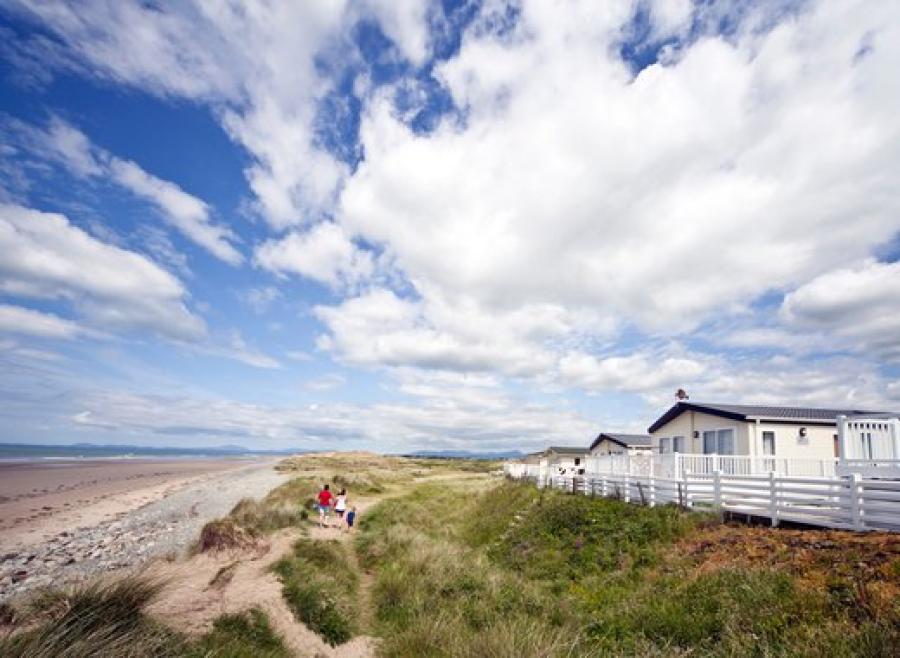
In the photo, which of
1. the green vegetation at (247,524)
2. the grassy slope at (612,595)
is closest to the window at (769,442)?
the grassy slope at (612,595)

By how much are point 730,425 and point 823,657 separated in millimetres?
17931

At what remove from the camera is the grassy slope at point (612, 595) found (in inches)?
266

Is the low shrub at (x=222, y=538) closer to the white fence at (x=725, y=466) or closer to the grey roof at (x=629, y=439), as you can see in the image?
the white fence at (x=725, y=466)

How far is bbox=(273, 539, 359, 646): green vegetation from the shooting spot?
9938 millimetres

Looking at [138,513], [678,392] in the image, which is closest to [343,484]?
[138,513]

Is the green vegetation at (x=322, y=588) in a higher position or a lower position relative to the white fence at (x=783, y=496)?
lower

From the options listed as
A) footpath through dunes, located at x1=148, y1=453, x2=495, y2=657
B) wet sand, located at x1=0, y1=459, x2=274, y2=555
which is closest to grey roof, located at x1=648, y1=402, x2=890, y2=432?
footpath through dunes, located at x1=148, y1=453, x2=495, y2=657

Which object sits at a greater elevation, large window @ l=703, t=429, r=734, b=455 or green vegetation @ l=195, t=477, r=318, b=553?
large window @ l=703, t=429, r=734, b=455

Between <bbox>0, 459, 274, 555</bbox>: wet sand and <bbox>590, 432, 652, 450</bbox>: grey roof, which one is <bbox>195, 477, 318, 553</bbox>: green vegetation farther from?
<bbox>590, 432, 652, 450</bbox>: grey roof

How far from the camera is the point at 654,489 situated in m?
17.2

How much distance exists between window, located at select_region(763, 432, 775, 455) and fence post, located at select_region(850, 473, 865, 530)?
11703 mm

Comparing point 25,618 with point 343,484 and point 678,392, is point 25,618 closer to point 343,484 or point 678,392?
point 678,392

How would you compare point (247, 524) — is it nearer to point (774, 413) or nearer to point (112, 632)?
point (112, 632)

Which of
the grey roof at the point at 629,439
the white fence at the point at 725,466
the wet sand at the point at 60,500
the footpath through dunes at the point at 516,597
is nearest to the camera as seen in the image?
the footpath through dunes at the point at 516,597
